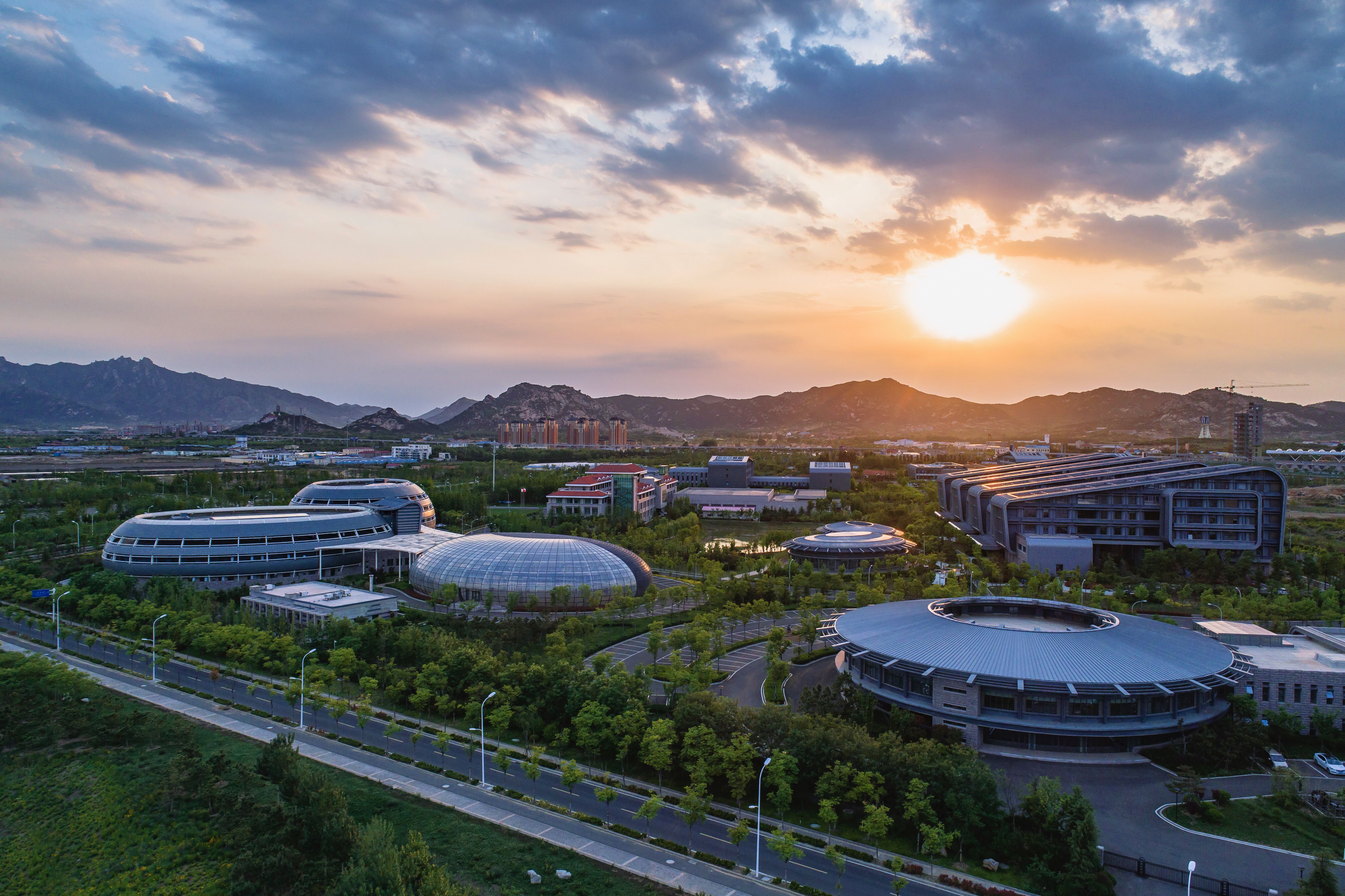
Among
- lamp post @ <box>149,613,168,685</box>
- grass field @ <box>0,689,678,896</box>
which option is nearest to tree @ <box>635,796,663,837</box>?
grass field @ <box>0,689,678,896</box>

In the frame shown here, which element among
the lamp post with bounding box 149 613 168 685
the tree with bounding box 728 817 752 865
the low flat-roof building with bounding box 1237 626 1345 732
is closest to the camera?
the tree with bounding box 728 817 752 865

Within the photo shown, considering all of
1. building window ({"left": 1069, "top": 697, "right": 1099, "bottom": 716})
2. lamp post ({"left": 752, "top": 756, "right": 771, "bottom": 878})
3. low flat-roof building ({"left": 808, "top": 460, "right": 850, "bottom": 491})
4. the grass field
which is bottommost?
the grass field

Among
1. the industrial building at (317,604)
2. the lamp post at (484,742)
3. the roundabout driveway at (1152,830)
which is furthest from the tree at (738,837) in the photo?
the industrial building at (317,604)

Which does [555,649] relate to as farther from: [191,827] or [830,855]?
[830,855]

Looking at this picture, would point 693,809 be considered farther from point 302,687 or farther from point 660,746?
point 302,687

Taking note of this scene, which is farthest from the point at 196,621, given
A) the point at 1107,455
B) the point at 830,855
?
the point at 1107,455

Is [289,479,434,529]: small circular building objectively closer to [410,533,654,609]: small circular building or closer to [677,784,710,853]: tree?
[410,533,654,609]: small circular building

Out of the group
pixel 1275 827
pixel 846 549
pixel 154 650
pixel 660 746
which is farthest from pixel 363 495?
pixel 1275 827
